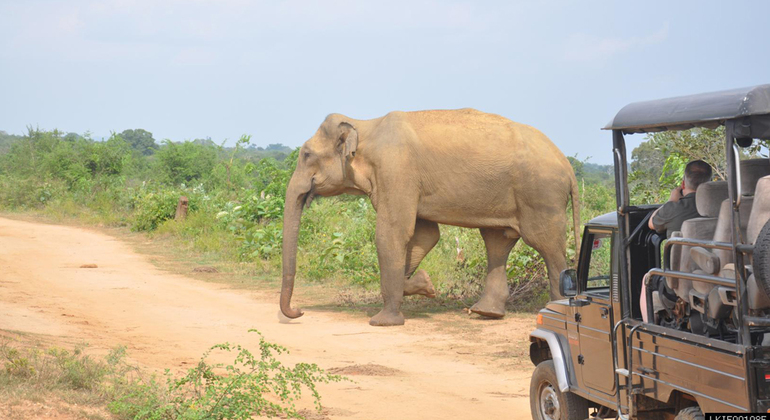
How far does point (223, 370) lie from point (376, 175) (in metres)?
4.21

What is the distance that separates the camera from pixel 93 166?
128 feet

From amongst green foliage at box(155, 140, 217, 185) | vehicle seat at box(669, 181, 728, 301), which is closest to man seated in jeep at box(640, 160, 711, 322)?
vehicle seat at box(669, 181, 728, 301)

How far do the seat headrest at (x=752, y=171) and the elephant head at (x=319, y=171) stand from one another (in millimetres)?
7589

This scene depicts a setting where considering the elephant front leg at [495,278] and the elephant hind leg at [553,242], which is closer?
the elephant hind leg at [553,242]

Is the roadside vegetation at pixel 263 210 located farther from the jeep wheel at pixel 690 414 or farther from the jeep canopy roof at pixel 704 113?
the jeep wheel at pixel 690 414

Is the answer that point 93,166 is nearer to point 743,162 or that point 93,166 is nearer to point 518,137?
point 518,137

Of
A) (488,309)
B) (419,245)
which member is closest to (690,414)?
(488,309)

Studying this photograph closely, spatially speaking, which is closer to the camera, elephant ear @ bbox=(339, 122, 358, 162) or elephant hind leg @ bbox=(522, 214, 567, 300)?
elephant hind leg @ bbox=(522, 214, 567, 300)

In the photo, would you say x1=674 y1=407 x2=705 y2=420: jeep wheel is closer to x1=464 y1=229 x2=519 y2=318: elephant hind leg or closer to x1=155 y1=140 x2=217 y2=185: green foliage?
x1=464 y1=229 x2=519 y2=318: elephant hind leg

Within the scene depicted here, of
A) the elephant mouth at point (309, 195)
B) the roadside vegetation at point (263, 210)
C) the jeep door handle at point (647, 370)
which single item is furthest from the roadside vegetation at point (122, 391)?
the roadside vegetation at point (263, 210)

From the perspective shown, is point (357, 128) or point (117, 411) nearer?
point (117, 411)

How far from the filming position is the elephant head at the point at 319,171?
12266 millimetres

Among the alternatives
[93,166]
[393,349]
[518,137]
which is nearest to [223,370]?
[393,349]

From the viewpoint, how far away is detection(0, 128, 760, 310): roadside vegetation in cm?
1351
